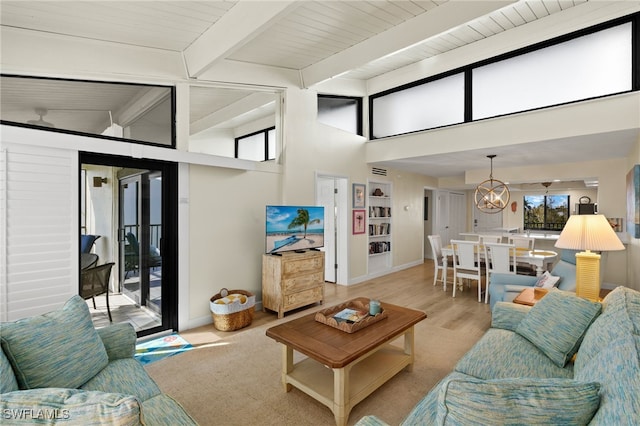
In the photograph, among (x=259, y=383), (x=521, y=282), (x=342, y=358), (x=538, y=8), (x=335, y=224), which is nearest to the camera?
(x=342, y=358)

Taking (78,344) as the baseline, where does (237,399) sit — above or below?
below

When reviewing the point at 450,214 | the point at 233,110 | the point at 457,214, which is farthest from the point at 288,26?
A: the point at 457,214

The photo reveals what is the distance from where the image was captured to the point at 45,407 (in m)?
0.92

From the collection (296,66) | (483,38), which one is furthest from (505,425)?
(483,38)

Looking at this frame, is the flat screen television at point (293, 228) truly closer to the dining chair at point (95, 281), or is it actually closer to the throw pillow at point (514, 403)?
the dining chair at point (95, 281)

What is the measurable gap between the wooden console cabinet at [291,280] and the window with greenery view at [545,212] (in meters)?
8.52

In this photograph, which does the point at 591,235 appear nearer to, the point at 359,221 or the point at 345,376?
the point at 345,376

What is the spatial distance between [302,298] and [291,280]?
1.13ft

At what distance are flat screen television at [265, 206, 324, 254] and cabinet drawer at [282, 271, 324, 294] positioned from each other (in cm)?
39

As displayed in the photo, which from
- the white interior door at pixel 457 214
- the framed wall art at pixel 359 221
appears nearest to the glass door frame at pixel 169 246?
the framed wall art at pixel 359 221

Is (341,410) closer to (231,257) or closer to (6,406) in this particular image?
(6,406)

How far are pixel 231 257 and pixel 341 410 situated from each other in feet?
8.50

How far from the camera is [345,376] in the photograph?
2021mm

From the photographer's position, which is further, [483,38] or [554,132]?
[483,38]
